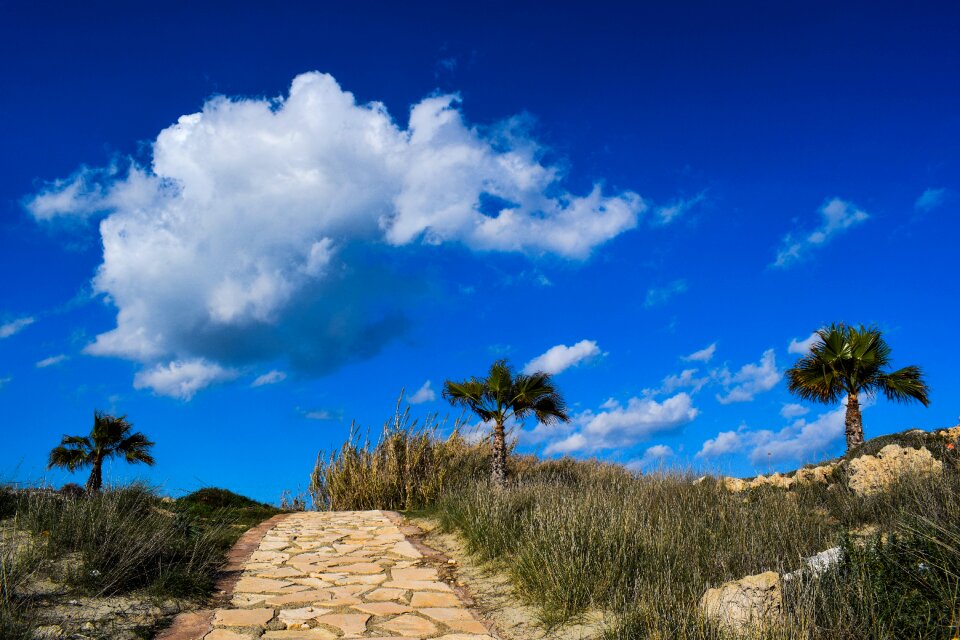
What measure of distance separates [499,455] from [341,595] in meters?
8.44

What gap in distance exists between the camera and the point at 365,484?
14500 mm

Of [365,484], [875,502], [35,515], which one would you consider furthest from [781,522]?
[365,484]

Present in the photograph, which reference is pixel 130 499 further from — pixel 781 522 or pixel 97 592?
pixel 781 522

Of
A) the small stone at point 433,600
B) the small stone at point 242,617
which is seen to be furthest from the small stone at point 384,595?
the small stone at point 242,617

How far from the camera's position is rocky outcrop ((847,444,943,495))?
873 cm

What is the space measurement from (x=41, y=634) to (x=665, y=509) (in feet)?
20.8

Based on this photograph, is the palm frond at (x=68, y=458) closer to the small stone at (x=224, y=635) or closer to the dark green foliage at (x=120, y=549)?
the dark green foliage at (x=120, y=549)

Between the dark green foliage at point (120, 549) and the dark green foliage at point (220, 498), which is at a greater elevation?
the dark green foliage at point (220, 498)

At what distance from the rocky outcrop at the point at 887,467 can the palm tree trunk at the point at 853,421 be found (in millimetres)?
6795

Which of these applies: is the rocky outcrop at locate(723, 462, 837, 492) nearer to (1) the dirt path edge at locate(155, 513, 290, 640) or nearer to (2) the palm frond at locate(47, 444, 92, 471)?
(1) the dirt path edge at locate(155, 513, 290, 640)

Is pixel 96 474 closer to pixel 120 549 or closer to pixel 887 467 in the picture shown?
pixel 120 549

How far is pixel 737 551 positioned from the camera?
6.03 metres

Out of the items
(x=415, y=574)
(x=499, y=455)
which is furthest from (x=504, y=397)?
(x=415, y=574)

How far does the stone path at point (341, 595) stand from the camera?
539cm
